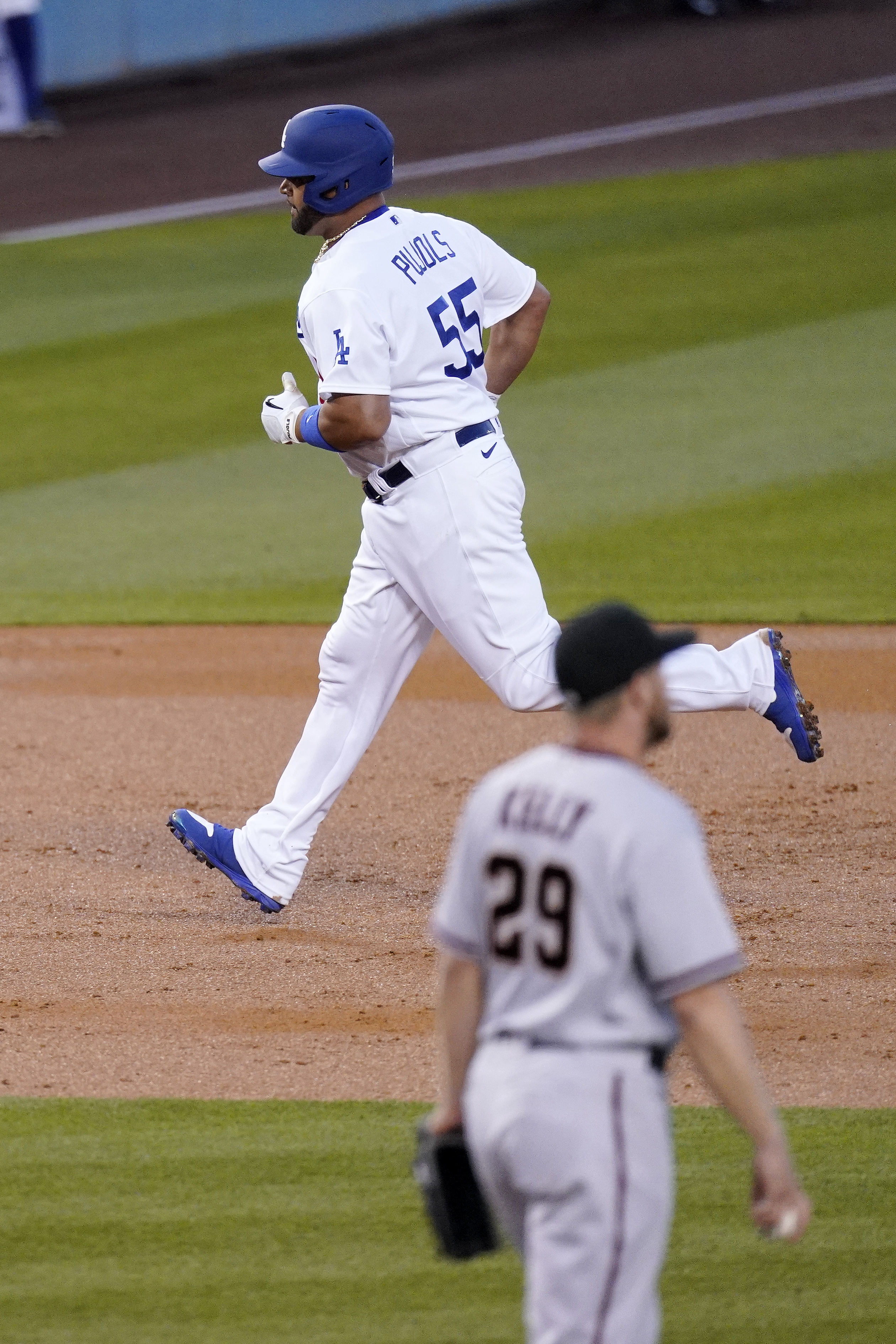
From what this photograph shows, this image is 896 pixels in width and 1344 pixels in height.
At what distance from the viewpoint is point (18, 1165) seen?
166 inches

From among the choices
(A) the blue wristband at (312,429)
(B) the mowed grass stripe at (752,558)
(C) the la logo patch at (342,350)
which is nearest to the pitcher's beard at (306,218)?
(C) the la logo patch at (342,350)

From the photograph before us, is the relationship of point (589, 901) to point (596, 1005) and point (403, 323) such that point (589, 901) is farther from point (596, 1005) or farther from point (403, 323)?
point (403, 323)

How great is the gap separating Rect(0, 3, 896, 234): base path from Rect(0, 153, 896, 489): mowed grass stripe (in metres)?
1.15

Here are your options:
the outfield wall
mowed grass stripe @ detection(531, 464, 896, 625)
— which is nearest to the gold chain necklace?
mowed grass stripe @ detection(531, 464, 896, 625)

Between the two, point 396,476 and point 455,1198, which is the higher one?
point 455,1198

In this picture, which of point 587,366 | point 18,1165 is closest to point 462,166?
point 587,366


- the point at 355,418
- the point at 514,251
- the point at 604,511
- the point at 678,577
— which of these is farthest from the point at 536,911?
the point at 514,251

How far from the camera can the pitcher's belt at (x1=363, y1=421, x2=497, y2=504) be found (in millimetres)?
5477

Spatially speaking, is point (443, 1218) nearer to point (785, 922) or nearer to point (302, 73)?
point (785, 922)

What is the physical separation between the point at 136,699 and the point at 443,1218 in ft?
19.2

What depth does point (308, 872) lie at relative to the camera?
6.33 meters

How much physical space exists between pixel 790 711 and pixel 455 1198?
3233 millimetres

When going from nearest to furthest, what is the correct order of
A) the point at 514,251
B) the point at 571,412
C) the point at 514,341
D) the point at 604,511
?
the point at 514,341 < the point at 604,511 < the point at 571,412 < the point at 514,251

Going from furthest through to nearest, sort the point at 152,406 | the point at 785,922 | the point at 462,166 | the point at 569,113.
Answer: the point at 569,113
the point at 462,166
the point at 152,406
the point at 785,922
